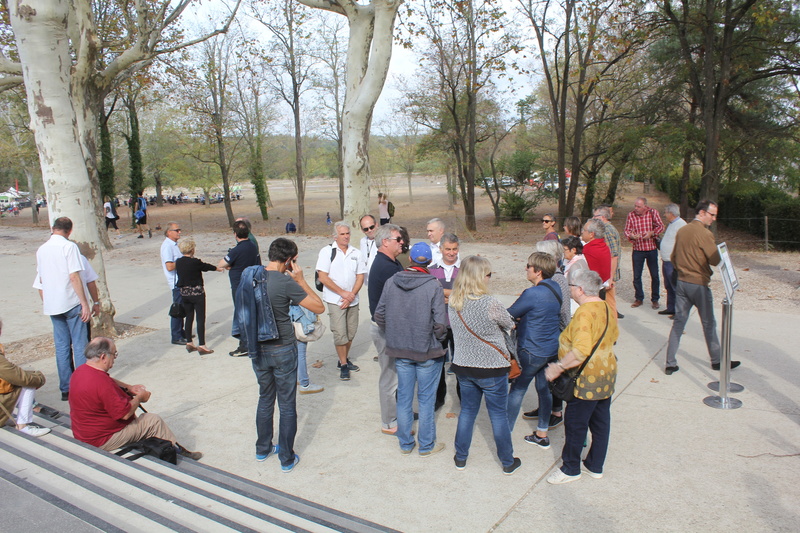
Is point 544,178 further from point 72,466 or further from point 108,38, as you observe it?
point 72,466

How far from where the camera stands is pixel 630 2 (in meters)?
17.2

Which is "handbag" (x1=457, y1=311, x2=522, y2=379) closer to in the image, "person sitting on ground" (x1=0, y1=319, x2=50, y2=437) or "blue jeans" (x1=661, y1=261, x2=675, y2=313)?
"person sitting on ground" (x1=0, y1=319, x2=50, y2=437)

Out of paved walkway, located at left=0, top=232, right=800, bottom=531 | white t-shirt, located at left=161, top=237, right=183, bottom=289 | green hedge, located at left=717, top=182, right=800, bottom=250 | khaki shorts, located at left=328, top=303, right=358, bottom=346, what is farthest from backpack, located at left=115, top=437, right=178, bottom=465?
green hedge, located at left=717, top=182, right=800, bottom=250

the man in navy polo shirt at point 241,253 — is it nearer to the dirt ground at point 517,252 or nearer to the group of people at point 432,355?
the group of people at point 432,355

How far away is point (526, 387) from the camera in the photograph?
4.52m

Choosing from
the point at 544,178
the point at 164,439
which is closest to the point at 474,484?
the point at 164,439

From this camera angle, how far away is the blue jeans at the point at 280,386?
4.12 metres

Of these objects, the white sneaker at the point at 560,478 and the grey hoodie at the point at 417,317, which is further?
the grey hoodie at the point at 417,317

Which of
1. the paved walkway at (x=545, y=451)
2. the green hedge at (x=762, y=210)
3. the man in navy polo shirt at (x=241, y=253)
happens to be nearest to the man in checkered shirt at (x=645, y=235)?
the paved walkway at (x=545, y=451)

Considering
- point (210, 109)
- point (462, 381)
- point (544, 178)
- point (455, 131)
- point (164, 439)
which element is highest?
point (210, 109)

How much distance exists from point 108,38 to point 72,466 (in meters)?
22.4

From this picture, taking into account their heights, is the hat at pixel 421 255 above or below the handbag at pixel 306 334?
above

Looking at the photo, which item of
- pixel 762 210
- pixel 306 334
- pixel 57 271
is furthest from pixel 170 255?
pixel 762 210

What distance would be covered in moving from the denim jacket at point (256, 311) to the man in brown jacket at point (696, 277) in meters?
4.43
